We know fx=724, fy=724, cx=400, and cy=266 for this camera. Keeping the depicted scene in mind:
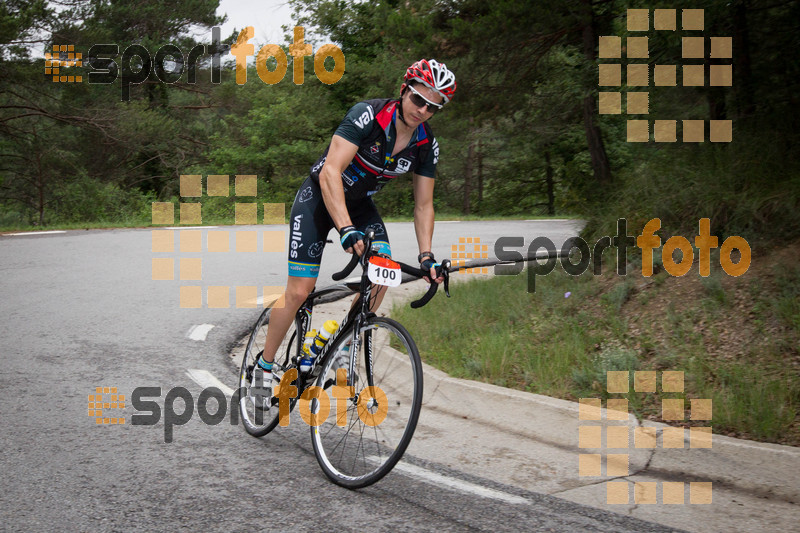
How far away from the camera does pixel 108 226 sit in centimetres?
2012

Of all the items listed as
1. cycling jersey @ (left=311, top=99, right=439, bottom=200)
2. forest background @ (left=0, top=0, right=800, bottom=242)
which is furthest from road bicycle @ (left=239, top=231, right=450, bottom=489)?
forest background @ (left=0, top=0, right=800, bottom=242)

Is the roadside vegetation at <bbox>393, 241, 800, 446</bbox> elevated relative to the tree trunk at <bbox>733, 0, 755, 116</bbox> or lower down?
lower down

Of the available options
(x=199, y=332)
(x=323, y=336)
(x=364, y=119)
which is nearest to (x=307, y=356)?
(x=323, y=336)

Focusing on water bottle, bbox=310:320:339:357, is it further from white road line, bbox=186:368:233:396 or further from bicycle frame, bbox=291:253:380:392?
white road line, bbox=186:368:233:396

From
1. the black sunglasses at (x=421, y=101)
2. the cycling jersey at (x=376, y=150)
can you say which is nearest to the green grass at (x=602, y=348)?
the cycling jersey at (x=376, y=150)

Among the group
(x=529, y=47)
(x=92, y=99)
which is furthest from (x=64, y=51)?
(x=529, y=47)

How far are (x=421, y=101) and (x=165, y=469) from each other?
253 cm

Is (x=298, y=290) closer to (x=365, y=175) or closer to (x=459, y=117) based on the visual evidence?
(x=365, y=175)

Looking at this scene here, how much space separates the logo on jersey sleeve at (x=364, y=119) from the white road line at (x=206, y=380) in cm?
251

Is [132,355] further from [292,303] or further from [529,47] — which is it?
[529,47]

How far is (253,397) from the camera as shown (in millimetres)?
4859

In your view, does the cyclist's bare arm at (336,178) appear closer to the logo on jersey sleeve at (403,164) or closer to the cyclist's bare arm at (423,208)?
the logo on jersey sleeve at (403,164)

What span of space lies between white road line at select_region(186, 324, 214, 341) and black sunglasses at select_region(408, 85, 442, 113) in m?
4.17

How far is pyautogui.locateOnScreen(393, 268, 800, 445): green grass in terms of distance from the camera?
4766mm
